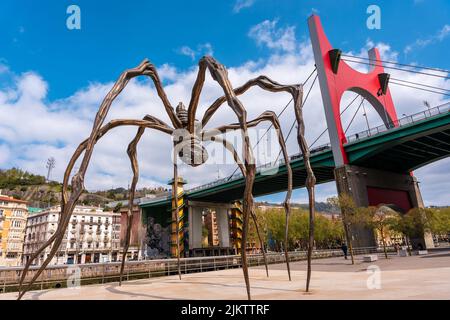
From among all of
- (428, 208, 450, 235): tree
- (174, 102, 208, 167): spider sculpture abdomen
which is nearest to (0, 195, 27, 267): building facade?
(174, 102, 208, 167): spider sculpture abdomen

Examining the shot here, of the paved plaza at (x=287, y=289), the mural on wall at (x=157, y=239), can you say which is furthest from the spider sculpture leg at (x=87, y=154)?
the mural on wall at (x=157, y=239)

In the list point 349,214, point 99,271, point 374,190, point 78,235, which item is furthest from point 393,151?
point 78,235

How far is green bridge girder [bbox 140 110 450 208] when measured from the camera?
2901 cm

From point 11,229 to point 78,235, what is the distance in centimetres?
1586

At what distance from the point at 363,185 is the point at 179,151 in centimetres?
3254

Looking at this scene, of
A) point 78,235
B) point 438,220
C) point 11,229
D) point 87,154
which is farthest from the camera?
point 78,235

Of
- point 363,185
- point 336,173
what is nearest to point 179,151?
point 336,173

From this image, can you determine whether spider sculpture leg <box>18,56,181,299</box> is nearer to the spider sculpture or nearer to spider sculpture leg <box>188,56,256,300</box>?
the spider sculpture

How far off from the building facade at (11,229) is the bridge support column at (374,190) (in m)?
80.8

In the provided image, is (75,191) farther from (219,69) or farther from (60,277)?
(60,277)

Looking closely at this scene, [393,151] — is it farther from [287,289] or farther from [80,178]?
[80,178]

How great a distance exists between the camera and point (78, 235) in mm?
82438

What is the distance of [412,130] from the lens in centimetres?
2939

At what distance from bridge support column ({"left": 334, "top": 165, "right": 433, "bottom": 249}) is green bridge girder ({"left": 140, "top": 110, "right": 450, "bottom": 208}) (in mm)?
1187
